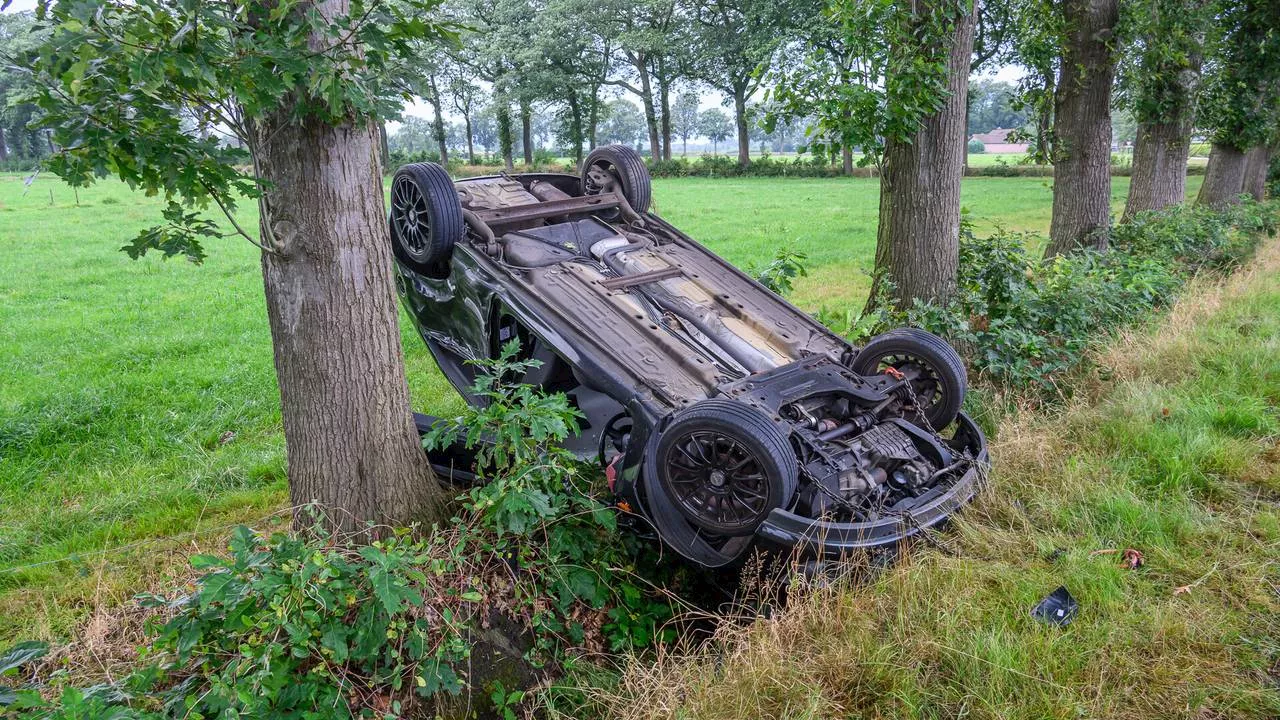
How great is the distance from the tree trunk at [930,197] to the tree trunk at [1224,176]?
366 inches

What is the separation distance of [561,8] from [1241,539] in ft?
124

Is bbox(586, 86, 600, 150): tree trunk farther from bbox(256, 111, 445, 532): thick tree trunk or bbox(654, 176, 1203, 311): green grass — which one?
bbox(256, 111, 445, 532): thick tree trunk

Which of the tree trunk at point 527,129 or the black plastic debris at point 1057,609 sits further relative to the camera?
the tree trunk at point 527,129

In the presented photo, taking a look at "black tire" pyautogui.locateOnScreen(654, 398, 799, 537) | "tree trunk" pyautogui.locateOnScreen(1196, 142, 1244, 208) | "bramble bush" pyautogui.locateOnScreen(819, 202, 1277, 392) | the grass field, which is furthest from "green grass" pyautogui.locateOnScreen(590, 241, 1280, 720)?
"tree trunk" pyautogui.locateOnScreen(1196, 142, 1244, 208)

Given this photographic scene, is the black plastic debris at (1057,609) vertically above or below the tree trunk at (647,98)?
below

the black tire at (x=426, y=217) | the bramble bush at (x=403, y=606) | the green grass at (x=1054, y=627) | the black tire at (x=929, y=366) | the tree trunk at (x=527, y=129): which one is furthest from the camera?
the tree trunk at (x=527, y=129)

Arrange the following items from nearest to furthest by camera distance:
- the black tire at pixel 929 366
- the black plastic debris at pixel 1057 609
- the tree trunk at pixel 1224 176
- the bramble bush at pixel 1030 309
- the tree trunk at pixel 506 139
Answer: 1. the black plastic debris at pixel 1057 609
2. the black tire at pixel 929 366
3. the bramble bush at pixel 1030 309
4. the tree trunk at pixel 1224 176
5. the tree trunk at pixel 506 139

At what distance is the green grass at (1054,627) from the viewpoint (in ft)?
8.84

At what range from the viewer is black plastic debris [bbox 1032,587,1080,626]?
3037mm

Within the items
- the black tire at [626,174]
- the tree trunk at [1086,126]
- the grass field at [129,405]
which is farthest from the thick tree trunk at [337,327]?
the tree trunk at [1086,126]

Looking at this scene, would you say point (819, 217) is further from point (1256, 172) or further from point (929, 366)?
point (929, 366)

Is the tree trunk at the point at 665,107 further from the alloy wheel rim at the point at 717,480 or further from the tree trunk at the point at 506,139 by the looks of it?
the alloy wheel rim at the point at 717,480

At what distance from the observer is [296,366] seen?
143 inches

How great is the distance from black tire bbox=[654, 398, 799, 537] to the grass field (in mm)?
2748
